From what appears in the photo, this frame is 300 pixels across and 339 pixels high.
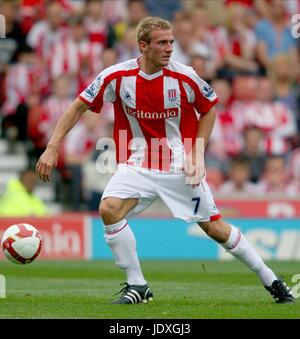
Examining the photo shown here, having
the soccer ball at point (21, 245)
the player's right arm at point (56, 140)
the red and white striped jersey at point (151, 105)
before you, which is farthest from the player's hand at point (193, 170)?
the soccer ball at point (21, 245)

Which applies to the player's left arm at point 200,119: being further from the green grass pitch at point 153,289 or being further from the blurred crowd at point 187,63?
the blurred crowd at point 187,63

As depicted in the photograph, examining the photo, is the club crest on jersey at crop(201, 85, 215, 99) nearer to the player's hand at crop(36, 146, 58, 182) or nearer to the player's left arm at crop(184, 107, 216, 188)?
the player's left arm at crop(184, 107, 216, 188)

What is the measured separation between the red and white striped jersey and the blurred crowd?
7.90 metres

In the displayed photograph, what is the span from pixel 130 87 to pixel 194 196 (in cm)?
109

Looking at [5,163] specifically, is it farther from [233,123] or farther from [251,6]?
[251,6]

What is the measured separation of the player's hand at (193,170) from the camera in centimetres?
965

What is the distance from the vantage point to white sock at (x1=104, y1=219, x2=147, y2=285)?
9750mm

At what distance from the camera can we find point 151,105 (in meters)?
9.89

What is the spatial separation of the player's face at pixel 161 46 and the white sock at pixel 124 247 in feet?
4.61

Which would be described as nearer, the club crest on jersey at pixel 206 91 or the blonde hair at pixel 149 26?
the blonde hair at pixel 149 26

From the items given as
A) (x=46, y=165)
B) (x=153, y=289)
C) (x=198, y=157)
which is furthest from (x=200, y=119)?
(x=153, y=289)

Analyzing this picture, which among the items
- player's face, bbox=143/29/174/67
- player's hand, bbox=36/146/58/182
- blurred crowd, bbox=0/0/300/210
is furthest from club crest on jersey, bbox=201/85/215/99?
blurred crowd, bbox=0/0/300/210

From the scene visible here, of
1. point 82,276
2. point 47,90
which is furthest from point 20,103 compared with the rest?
point 82,276

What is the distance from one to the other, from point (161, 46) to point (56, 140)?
1187 mm
